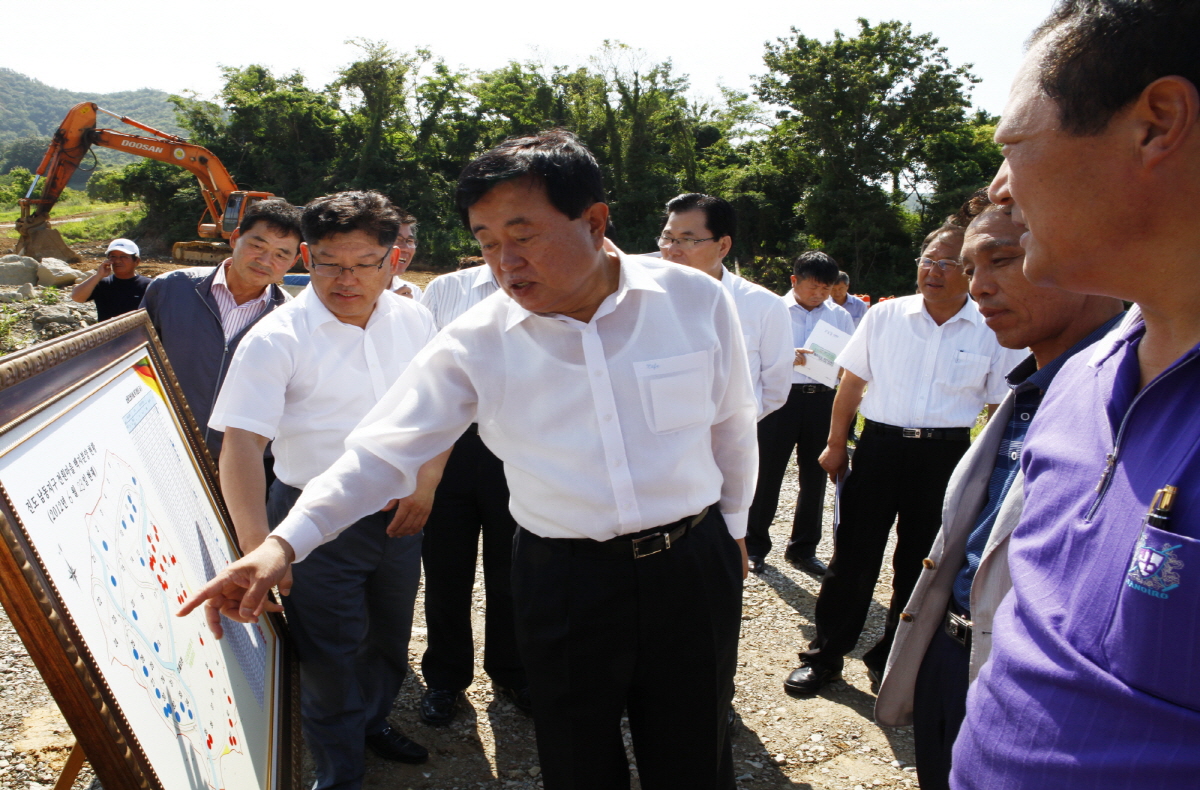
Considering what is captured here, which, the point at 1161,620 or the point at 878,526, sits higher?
the point at 1161,620

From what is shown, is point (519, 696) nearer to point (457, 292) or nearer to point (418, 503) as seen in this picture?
point (418, 503)

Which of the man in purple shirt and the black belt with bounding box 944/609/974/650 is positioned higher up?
the man in purple shirt

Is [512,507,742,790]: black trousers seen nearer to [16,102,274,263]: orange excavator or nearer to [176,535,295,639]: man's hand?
[176,535,295,639]: man's hand

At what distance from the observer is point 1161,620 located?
2.74ft

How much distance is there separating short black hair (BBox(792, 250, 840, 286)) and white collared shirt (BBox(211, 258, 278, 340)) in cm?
380

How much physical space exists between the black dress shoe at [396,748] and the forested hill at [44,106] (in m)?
165

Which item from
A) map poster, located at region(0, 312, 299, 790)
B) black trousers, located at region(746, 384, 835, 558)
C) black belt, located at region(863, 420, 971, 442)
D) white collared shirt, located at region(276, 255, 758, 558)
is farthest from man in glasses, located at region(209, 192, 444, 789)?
black trousers, located at region(746, 384, 835, 558)

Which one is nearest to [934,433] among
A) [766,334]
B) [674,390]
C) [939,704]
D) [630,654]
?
[766,334]

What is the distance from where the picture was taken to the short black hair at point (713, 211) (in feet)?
12.8

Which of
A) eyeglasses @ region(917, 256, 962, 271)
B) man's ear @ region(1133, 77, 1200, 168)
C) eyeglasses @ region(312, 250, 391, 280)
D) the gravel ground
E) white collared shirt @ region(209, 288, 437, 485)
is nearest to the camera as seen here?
man's ear @ region(1133, 77, 1200, 168)

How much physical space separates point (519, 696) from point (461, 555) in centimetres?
64

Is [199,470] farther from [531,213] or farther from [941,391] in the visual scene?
[941,391]

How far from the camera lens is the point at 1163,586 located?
0.83 metres

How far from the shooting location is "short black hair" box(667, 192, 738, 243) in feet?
12.8
